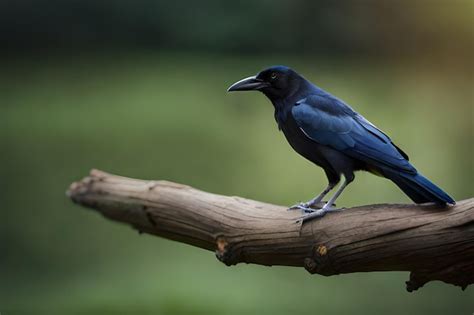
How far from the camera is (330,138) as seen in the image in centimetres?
238

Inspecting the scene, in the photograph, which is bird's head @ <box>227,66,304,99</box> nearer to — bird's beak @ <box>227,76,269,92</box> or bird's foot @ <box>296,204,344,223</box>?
bird's beak @ <box>227,76,269,92</box>

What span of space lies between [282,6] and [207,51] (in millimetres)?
724

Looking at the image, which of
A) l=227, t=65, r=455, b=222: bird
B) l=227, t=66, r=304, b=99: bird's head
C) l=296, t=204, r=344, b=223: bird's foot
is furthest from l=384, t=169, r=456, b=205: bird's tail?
l=227, t=66, r=304, b=99: bird's head

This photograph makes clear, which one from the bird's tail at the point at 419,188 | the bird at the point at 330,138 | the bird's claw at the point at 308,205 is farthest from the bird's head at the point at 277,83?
the bird's tail at the point at 419,188

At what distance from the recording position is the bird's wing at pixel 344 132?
229 cm

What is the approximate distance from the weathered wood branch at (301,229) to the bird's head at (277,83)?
16.9 inches

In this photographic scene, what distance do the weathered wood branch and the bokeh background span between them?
6.04ft

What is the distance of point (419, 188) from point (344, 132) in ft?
1.16

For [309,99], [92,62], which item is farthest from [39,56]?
[309,99]

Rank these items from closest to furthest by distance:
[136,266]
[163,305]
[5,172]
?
1. [163,305]
2. [136,266]
3. [5,172]

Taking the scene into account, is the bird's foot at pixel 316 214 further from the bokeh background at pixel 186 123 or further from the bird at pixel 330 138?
the bokeh background at pixel 186 123

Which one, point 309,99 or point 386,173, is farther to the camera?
point 309,99

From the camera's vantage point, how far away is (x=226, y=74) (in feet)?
20.4

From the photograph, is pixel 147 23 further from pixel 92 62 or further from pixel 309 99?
pixel 309 99
